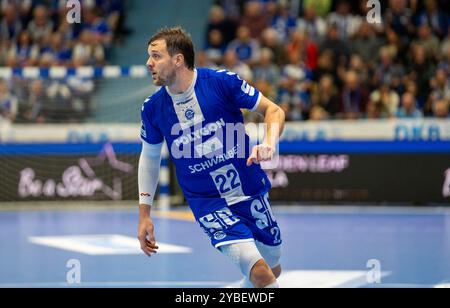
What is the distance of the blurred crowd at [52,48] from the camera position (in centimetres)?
1819

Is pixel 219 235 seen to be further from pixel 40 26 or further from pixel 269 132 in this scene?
pixel 40 26

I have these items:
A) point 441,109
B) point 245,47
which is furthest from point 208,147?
point 245,47

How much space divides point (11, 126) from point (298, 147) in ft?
17.4

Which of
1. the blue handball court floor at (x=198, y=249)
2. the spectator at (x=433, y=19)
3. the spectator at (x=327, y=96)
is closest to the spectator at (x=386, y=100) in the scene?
the spectator at (x=327, y=96)

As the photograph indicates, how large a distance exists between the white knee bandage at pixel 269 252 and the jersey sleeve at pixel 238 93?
1.02 meters

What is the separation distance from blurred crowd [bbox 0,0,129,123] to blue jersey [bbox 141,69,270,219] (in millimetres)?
11355

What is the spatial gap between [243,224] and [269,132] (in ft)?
2.47

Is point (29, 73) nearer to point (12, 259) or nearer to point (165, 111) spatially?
point (12, 259)

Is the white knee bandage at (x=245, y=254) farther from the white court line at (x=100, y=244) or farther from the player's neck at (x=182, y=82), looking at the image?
the white court line at (x=100, y=244)

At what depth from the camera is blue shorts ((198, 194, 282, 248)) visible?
670 centimetres

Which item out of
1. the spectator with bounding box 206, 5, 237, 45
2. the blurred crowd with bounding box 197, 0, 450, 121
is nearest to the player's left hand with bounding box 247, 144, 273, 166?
the blurred crowd with bounding box 197, 0, 450, 121

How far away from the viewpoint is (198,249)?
39.9 feet
